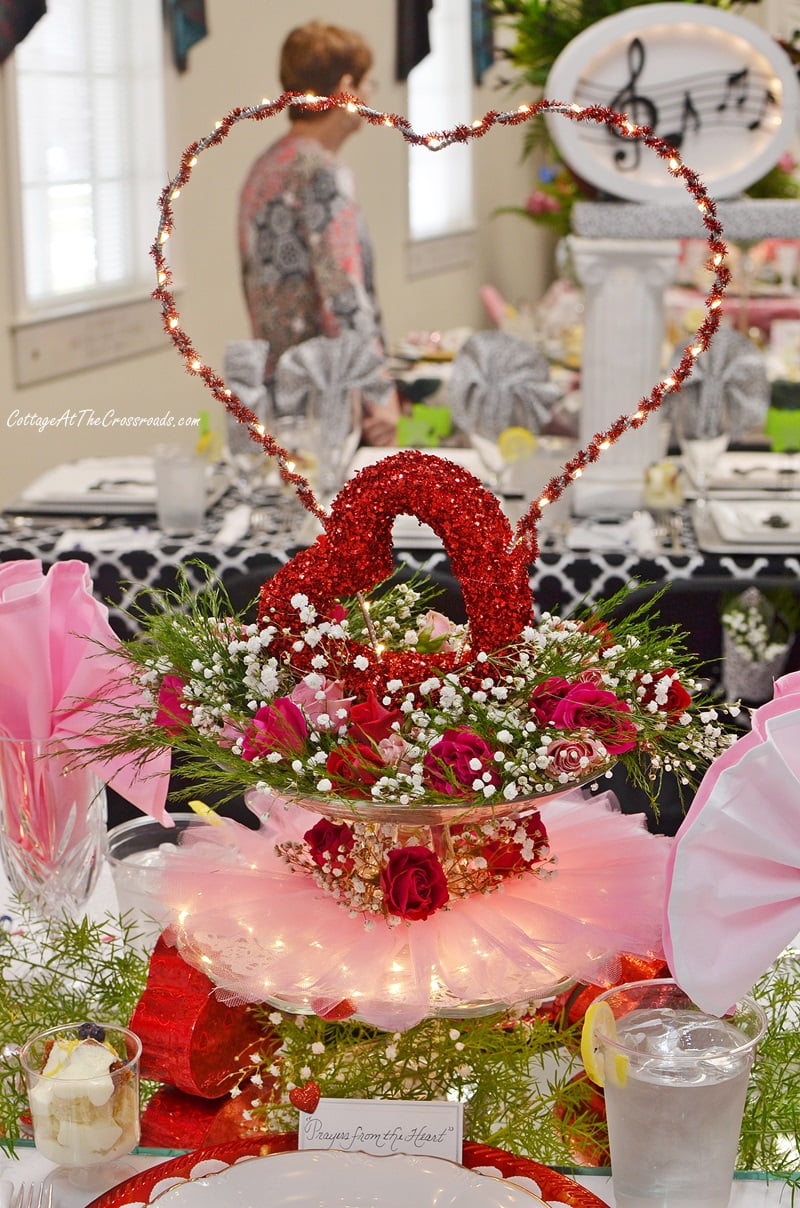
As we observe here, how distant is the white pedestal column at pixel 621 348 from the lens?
269 cm

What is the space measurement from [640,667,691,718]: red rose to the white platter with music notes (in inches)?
71.8

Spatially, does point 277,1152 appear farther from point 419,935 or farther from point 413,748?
point 413,748

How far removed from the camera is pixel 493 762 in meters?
0.83

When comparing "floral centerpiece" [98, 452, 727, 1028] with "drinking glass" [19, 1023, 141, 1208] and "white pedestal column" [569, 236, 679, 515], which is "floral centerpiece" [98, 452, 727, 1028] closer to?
"drinking glass" [19, 1023, 141, 1208]

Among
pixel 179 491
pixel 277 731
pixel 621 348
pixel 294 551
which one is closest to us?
pixel 277 731

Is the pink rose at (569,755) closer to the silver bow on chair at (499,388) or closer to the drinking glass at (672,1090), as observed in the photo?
the drinking glass at (672,1090)

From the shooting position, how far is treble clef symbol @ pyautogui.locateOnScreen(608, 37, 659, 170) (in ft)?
8.30

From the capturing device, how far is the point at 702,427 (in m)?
2.71

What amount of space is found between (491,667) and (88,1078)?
Result: 1.18 feet

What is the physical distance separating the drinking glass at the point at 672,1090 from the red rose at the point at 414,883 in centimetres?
12

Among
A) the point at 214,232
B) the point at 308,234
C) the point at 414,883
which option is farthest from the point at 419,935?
the point at 214,232

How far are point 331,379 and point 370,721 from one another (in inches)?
73.2

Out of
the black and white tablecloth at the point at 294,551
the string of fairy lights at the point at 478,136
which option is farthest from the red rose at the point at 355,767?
the black and white tablecloth at the point at 294,551

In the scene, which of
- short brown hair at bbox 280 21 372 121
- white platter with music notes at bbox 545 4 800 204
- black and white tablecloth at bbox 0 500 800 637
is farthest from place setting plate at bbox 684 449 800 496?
short brown hair at bbox 280 21 372 121
